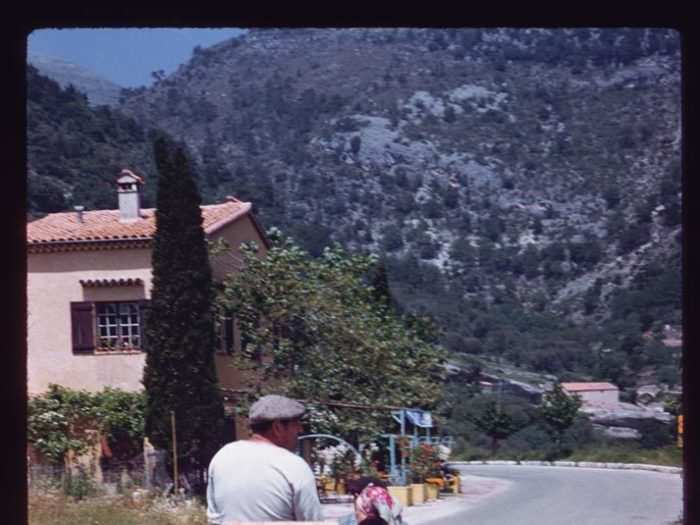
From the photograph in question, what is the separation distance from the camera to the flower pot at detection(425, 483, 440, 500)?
89.0 ft

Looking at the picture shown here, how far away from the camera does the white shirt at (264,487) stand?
365 centimetres

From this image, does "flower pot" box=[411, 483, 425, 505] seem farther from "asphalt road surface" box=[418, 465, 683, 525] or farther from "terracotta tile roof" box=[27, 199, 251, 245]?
"terracotta tile roof" box=[27, 199, 251, 245]

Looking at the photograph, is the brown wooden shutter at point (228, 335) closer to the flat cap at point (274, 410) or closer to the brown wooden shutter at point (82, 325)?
the brown wooden shutter at point (82, 325)

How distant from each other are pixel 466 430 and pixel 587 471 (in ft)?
24.4

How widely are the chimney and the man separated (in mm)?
24002

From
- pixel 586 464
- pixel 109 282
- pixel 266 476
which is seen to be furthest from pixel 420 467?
pixel 586 464

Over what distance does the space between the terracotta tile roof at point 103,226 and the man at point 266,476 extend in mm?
22139

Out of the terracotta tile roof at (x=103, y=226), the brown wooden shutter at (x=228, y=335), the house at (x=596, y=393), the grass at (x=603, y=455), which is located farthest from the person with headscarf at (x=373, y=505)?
the house at (x=596, y=393)

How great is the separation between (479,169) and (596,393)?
20.8m

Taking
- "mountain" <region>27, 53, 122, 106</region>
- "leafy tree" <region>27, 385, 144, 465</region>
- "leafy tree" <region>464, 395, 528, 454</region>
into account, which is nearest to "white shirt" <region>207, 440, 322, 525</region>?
"leafy tree" <region>27, 385, 144, 465</region>
